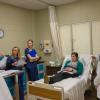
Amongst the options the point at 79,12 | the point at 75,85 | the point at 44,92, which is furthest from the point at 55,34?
the point at 44,92

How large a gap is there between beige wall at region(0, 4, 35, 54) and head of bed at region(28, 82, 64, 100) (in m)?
2.20

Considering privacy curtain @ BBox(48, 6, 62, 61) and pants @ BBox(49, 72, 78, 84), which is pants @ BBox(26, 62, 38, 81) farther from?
privacy curtain @ BBox(48, 6, 62, 61)

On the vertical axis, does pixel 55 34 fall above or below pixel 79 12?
below

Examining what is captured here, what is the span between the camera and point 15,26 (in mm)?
5148

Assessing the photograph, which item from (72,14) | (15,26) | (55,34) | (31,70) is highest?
(72,14)

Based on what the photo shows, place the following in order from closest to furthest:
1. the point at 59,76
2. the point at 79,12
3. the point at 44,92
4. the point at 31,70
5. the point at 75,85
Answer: the point at 44,92
the point at 75,85
the point at 59,76
the point at 31,70
the point at 79,12

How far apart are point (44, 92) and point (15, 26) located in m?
2.98

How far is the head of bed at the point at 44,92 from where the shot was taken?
99.6 inches

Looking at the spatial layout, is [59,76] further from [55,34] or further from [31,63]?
[55,34]

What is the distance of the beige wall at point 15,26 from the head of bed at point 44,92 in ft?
7.22

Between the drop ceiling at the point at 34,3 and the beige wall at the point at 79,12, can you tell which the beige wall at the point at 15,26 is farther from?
the beige wall at the point at 79,12

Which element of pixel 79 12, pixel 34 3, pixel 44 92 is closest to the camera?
pixel 44 92

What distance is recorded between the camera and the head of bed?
99.6 inches

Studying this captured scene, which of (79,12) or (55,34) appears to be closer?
(79,12)
